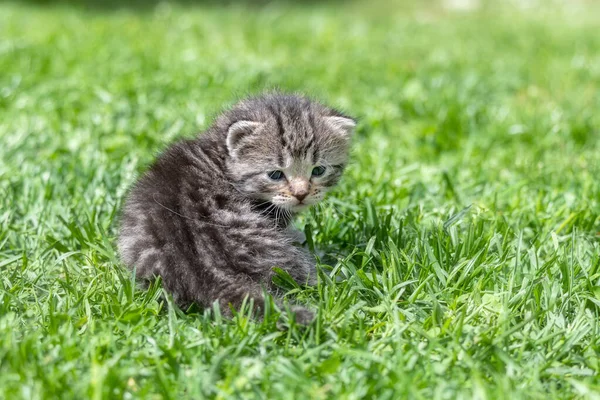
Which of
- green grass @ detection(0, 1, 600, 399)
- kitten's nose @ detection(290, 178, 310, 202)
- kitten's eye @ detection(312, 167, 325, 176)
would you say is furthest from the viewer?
kitten's eye @ detection(312, 167, 325, 176)

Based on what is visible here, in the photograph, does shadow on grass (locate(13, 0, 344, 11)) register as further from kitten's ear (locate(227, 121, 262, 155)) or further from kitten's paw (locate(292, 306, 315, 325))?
kitten's paw (locate(292, 306, 315, 325))

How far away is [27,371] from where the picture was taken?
2.79 metres

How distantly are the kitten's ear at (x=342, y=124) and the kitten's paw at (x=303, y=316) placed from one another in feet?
4.27

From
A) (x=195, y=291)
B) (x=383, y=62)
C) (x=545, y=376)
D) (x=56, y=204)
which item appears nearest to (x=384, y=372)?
(x=545, y=376)

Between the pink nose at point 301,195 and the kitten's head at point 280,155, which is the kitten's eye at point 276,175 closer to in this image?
the kitten's head at point 280,155

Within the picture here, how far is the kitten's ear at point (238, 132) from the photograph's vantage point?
3.93m

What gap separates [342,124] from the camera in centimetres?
423

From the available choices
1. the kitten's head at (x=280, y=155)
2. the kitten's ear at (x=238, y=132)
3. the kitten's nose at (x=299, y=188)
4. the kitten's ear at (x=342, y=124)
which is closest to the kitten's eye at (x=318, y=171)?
the kitten's head at (x=280, y=155)

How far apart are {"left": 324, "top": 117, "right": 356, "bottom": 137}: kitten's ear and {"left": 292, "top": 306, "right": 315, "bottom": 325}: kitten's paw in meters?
1.30

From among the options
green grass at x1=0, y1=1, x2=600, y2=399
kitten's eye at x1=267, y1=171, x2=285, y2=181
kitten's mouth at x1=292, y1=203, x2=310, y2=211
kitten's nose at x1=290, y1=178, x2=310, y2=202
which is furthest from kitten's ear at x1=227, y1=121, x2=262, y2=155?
green grass at x1=0, y1=1, x2=600, y2=399

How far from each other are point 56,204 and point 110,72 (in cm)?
339

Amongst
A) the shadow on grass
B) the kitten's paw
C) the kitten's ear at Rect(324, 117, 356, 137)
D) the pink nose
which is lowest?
the kitten's paw

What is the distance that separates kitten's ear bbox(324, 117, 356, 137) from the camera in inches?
165

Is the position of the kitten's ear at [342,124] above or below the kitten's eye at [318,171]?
above
